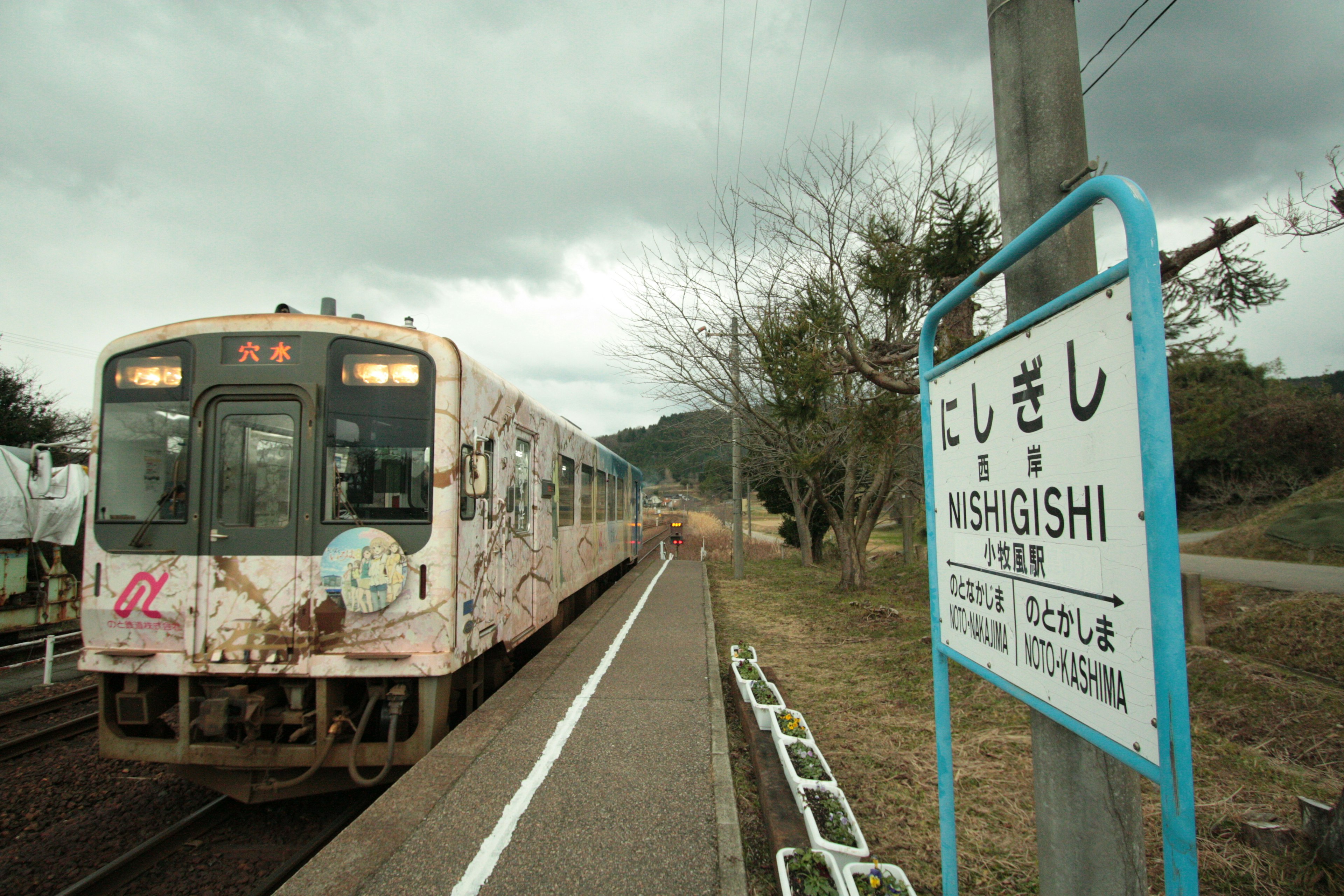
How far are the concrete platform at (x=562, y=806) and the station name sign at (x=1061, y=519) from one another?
79.6 inches

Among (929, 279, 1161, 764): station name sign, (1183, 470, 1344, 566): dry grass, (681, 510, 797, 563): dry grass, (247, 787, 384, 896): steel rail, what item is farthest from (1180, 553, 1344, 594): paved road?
(681, 510, 797, 563): dry grass

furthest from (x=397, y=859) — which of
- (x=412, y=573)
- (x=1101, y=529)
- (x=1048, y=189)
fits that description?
(x=1048, y=189)

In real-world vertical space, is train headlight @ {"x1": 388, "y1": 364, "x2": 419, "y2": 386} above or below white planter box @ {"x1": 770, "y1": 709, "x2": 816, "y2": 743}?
above

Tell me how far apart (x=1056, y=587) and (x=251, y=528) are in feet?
14.3

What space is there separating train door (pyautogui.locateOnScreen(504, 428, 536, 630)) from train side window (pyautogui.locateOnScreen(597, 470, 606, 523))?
437cm

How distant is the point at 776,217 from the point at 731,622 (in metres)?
6.24

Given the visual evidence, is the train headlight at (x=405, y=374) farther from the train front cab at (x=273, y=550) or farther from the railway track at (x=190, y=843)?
the railway track at (x=190, y=843)

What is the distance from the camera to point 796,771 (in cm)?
384

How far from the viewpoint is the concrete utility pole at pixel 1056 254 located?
5.82 feet

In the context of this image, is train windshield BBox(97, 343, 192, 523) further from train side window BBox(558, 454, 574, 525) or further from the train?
train side window BBox(558, 454, 574, 525)

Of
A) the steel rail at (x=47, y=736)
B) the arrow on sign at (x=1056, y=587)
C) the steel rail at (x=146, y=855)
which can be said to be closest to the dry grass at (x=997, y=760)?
the arrow on sign at (x=1056, y=587)

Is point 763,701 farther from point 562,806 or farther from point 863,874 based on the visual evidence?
point 863,874

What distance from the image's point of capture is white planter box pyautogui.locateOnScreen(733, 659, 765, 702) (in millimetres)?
5469

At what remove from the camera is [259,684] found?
4.15 m
